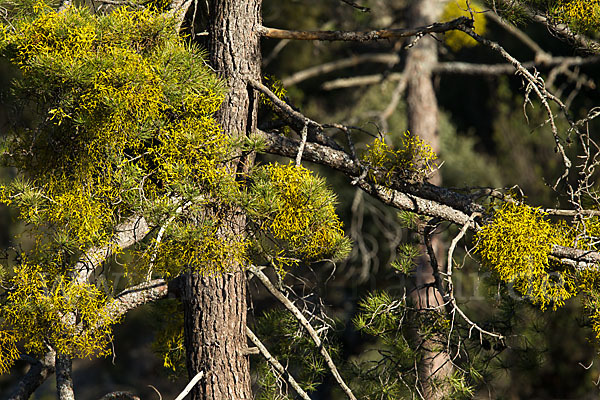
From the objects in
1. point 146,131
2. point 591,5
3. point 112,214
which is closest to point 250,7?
point 146,131

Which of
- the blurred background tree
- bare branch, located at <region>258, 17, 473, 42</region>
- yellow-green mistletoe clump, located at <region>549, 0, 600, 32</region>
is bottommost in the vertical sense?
the blurred background tree

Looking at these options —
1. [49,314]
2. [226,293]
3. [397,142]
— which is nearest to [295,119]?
[226,293]

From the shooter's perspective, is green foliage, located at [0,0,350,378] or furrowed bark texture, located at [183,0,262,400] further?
furrowed bark texture, located at [183,0,262,400]

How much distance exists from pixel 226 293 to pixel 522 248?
1.71 m

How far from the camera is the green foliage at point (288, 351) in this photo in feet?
14.4

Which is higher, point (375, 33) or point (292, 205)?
point (375, 33)

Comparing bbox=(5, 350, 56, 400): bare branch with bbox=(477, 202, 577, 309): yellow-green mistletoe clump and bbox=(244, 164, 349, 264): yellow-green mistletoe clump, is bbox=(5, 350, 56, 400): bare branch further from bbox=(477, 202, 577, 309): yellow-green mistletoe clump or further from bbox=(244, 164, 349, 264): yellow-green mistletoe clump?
bbox=(477, 202, 577, 309): yellow-green mistletoe clump

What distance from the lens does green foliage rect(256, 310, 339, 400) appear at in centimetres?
439

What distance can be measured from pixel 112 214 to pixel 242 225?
814mm

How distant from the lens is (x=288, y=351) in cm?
468

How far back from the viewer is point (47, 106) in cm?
318

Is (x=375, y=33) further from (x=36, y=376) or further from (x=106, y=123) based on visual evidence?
(x=36, y=376)

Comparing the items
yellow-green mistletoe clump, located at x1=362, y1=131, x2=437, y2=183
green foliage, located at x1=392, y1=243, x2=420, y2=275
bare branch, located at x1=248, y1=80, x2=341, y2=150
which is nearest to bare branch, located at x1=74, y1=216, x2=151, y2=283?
bare branch, located at x1=248, y1=80, x2=341, y2=150

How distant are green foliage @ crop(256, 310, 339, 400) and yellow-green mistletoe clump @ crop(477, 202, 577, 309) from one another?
1339mm
